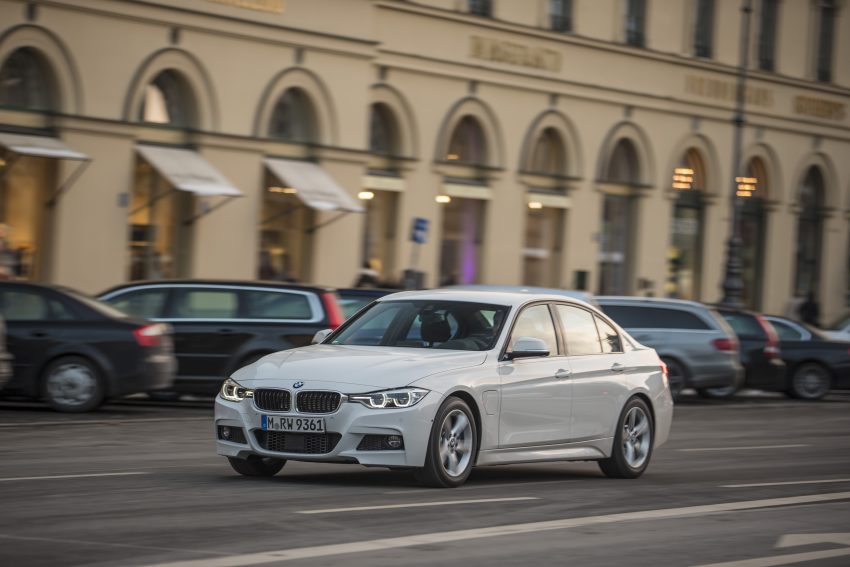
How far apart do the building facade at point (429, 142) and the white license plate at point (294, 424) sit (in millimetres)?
17759

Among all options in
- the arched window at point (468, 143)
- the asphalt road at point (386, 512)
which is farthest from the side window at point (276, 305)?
the arched window at point (468, 143)

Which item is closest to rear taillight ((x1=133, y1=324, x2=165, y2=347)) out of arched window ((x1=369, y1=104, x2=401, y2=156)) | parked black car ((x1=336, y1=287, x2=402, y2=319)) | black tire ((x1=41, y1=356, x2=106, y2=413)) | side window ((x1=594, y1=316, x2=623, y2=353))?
black tire ((x1=41, y1=356, x2=106, y2=413))

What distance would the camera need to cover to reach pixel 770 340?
96.4ft

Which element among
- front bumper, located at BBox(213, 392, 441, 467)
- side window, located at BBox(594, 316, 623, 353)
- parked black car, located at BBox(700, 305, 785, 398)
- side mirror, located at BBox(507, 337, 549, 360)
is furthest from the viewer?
parked black car, located at BBox(700, 305, 785, 398)

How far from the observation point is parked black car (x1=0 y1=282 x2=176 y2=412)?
62.5 feet

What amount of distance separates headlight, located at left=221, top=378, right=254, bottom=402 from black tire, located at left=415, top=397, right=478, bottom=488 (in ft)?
4.18

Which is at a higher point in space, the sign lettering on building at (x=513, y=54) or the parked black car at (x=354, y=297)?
the sign lettering on building at (x=513, y=54)

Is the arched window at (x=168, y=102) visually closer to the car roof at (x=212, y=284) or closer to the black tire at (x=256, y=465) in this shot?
the car roof at (x=212, y=284)

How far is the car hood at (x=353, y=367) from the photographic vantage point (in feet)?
37.6

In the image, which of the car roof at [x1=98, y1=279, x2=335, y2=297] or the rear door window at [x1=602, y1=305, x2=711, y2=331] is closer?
the car roof at [x1=98, y1=279, x2=335, y2=297]

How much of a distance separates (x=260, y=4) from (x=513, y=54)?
886cm

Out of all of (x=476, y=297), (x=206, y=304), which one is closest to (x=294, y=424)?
(x=476, y=297)

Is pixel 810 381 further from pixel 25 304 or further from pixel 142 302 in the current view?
pixel 25 304

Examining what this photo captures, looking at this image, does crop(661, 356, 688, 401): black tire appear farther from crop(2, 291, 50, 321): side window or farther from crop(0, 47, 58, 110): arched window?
crop(0, 47, 58, 110): arched window
